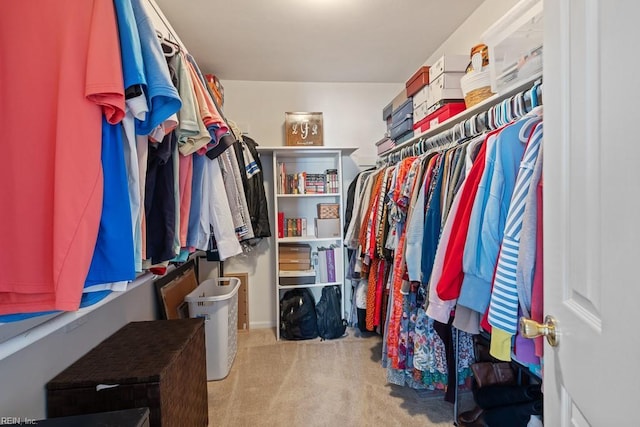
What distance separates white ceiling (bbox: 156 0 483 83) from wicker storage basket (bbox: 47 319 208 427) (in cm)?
188

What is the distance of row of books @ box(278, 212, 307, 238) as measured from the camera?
2.81 metres

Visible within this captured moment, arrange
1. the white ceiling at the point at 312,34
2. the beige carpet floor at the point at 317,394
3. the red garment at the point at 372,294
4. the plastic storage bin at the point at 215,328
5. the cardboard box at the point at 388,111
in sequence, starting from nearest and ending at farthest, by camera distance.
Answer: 1. the beige carpet floor at the point at 317,394
2. the white ceiling at the point at 312,34
3. the plastic storage bin at the point at 215,328
4. the red garment at the point at 372,294
5. the cardboard box at the point at 388,111

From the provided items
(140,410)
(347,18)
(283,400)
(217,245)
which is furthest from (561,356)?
(347,18)

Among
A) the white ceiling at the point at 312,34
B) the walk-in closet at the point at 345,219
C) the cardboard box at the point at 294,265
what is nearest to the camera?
the walk-in closet at the point at 345,219

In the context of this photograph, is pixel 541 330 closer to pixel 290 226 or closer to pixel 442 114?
pixel 442 114

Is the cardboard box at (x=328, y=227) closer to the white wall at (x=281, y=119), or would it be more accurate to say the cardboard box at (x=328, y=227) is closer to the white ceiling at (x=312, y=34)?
the white wall at (x=281, y=119)

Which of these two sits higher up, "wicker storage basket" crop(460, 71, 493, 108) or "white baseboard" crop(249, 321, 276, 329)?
"wicker storage basket" crop(460, 71, 493, 108)

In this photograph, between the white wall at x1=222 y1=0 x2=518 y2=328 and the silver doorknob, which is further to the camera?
the white wall at x1=222 y1=0 x2=518 y2=328

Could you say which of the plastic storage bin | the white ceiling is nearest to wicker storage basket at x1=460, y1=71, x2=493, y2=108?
the white ceiling

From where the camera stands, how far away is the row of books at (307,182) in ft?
9.05

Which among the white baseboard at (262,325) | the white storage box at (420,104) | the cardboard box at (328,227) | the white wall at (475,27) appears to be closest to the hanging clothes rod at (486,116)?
the white storage box at (420,104)

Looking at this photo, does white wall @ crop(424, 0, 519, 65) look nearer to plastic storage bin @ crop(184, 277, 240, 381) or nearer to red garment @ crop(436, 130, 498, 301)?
red garment @ crop(436, 130, 498, 301)

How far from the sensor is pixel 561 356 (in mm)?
567

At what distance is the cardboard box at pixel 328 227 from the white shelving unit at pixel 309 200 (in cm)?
4
